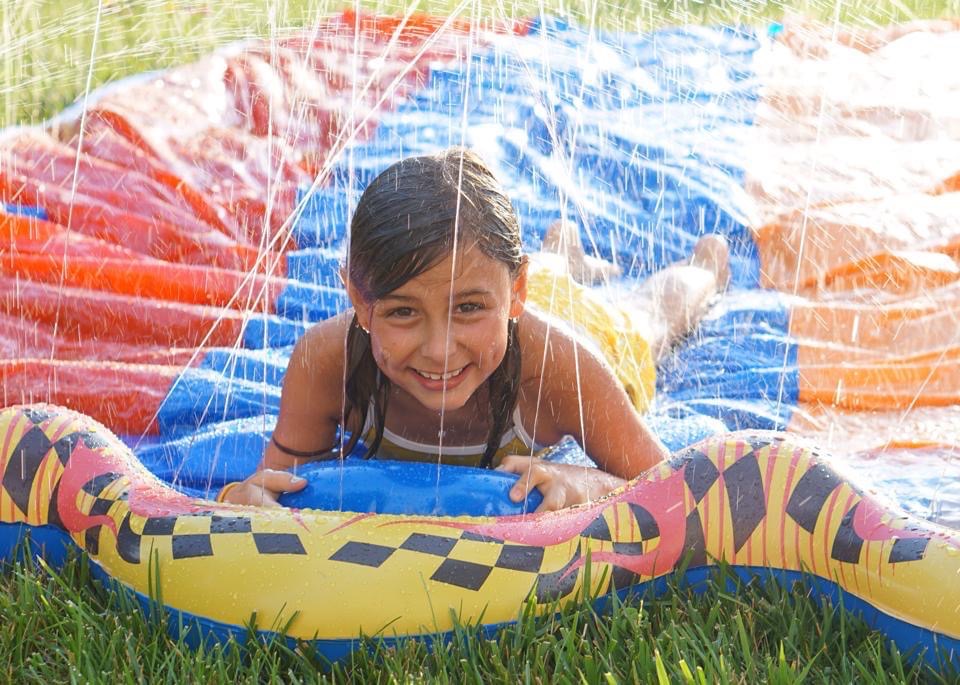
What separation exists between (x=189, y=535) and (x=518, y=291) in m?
0.89

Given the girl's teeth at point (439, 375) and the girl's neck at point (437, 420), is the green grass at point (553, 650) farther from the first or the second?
the girl's neck at point (437, 420)

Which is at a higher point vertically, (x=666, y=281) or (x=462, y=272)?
(x=462, y=272)

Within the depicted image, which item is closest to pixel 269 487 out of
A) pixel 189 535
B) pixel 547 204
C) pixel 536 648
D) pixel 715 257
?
pixel 189 535

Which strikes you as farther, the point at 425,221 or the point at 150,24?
the point at 150,24

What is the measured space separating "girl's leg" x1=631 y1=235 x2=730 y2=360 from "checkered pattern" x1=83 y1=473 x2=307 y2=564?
199 centimetres

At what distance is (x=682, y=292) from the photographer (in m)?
3.92

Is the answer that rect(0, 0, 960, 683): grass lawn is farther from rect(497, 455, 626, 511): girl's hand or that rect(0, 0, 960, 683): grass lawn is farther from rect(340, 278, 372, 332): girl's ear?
rect(340, 278, 372, 332): girl's ear

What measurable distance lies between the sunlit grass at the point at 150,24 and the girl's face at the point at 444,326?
302cm

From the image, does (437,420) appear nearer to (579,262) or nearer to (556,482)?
(556,482)

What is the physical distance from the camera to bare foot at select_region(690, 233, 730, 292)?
4.13 meters

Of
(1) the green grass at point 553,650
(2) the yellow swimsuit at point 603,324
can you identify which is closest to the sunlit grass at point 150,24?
(2) the yellow swimsuit at point 603,324

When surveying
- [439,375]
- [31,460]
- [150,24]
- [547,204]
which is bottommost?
[31,460]

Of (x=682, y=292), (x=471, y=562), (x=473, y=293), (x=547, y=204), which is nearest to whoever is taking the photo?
(x=471, y=562)

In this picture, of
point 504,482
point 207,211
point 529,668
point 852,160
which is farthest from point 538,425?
point 852,160
